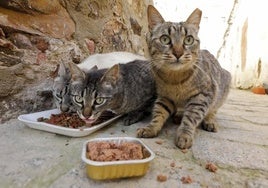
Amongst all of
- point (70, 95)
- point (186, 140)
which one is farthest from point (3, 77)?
point (186, 140)

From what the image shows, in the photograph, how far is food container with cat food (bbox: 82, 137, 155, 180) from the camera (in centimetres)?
84

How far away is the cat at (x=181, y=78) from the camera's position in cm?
128

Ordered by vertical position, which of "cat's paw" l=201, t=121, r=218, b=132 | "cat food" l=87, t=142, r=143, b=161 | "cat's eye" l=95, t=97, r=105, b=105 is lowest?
"cat's paw" l=201, t=121, r=218, b=132

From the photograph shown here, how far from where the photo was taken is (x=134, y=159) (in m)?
0.91

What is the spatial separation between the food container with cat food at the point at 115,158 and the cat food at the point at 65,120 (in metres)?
0.34

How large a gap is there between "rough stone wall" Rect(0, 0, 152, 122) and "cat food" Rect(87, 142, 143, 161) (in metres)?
0.68

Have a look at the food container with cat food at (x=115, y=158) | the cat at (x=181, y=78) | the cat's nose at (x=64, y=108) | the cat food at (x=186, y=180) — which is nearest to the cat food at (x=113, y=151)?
the food container with cat food at (x=115, y=158)

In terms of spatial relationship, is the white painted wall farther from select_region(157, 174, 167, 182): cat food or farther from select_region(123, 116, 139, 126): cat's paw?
select_region(157, 174, 167, 182): cat food

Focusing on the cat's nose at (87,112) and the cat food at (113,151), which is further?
the cat's nose at (87,112)

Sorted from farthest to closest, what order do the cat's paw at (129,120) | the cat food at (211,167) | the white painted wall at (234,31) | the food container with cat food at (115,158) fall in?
the white painted wall at (234,31) → the cat's paw at (129,120) → the cat food at (211,167) → the food container with cat food at (115,158)

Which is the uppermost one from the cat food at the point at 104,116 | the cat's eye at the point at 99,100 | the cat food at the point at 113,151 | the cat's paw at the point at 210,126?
the cat's eye at the point at 99,100

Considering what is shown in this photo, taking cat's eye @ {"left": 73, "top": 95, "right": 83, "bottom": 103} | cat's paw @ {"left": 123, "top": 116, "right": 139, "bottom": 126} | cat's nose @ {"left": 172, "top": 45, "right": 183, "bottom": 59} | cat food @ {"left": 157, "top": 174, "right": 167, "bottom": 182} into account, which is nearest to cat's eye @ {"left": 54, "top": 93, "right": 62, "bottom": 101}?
cat's eye @ {"left": 73, "top": 95, "right": 83, "bottom": 103}

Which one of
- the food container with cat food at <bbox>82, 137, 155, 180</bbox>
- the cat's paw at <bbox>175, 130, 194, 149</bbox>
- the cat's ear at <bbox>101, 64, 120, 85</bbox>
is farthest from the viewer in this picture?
the cat's ear at <bbox>101, 64, 120, 85</bbox>

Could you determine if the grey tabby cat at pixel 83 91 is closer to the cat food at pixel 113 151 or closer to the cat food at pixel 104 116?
the cat food at pixel 104 116
